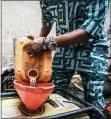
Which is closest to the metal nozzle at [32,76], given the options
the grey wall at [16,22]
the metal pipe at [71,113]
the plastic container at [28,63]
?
the plastic container at [28,63]

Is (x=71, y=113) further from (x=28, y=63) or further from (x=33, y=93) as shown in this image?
(x=28, y=63)

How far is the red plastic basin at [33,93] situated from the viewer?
1155 millimetres

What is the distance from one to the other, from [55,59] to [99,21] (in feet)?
1.41

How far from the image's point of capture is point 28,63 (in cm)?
126

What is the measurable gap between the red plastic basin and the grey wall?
2.15 meters

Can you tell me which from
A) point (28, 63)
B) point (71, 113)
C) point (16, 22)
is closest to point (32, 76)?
point (28, 63)

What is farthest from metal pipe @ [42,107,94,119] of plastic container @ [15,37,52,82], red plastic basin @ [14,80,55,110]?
plastic container @ [15,37,52,82]

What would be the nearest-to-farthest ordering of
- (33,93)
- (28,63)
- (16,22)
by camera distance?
1. (33,93)
2. (28,63)
3. (16,22)

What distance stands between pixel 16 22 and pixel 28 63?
2.22 metres

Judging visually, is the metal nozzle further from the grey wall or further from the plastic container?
the grey wall

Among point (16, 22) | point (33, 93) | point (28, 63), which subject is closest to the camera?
point (33, 93)

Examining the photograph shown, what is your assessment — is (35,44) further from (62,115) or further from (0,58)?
(0,58)

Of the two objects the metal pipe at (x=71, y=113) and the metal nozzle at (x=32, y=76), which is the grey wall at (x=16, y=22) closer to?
the metal nozzle at (x=32, y=76)

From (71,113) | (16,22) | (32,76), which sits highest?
(16,22)
